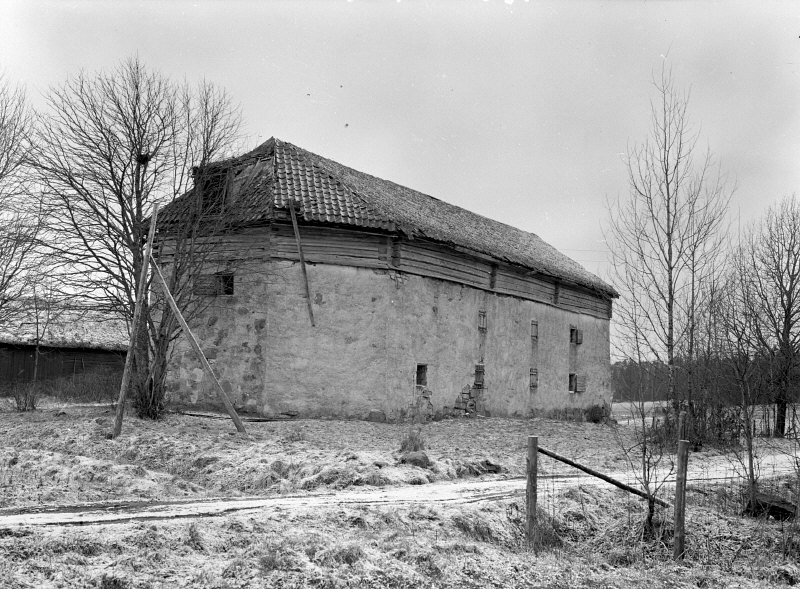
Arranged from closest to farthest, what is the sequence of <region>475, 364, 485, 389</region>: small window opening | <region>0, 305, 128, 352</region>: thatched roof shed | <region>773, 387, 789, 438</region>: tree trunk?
<region>475, 364, 485, 389</region>: small window opening → <region>773, 387, 789, 438</region>: tree trunk → <region>0, 305, 128, 352</region>: thatched roof shed

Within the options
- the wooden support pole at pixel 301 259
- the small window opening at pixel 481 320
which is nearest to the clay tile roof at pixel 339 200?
the wooden support pole at pixel 301 259

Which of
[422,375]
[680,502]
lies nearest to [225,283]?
[422,375]

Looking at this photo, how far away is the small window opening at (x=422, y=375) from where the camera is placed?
66.7 feet

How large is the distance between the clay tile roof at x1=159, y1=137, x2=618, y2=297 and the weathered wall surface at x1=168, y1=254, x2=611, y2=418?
4.27 feet

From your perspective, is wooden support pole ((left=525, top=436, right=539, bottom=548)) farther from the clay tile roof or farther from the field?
the clay tile roof

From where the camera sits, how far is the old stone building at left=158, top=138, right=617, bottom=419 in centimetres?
1853

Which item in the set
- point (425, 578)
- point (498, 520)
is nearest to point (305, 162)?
point (498, 520)

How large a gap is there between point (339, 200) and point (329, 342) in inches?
154

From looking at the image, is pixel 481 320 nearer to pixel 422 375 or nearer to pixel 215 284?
pixel 422 375

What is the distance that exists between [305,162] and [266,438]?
9715 mm

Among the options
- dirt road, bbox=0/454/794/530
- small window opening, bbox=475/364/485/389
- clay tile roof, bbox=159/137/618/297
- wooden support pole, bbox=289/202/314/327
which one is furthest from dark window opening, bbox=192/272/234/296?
dirt road, bbox=0/454/794/530

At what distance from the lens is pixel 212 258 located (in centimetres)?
1883

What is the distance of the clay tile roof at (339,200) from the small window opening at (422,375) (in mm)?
3504

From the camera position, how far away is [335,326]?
18906 millimetres
